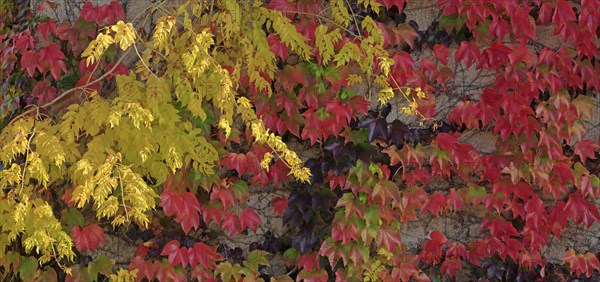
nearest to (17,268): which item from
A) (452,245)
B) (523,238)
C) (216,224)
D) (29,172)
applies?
(29,172)

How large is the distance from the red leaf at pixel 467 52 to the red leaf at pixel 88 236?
1788 mm

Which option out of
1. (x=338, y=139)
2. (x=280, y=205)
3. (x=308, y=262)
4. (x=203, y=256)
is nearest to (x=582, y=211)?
(x=338, y=139)

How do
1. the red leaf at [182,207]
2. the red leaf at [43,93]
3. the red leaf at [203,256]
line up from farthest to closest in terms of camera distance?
the red leaf at [43,93] → the red leaf at [203,256] → the red leaf at [182,207]

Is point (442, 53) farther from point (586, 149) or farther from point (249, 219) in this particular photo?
point (249, 219)

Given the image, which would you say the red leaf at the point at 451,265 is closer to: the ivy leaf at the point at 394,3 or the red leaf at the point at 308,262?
the red leaf at the point at 308,262

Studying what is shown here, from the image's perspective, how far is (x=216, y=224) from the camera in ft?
12.1

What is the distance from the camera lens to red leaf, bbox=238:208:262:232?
11.7 feet

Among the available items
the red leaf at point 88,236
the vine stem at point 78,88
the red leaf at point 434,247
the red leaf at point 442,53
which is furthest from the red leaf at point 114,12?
the red leaf at point 434,247

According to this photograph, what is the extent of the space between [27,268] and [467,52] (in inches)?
86.1

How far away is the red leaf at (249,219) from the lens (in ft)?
11.7

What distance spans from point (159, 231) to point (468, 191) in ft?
4.63

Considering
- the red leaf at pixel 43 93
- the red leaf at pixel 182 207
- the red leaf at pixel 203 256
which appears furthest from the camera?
the red leaf at pixel 43 93

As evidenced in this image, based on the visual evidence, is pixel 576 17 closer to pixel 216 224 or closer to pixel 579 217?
pixel 579 217

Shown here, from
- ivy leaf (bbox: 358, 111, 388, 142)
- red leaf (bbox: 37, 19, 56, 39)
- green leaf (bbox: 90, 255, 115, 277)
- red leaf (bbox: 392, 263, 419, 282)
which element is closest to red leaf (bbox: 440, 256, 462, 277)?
red leaf (bbox: 392, 263, 419, 282)
